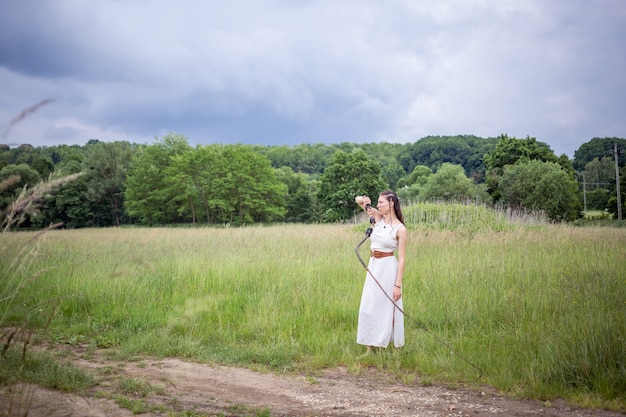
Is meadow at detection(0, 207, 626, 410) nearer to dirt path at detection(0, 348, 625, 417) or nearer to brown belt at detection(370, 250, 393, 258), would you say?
dirt path at detection(0, 348, 625, 417)

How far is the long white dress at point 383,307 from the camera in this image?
6488 mm

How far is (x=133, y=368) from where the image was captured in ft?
19.6

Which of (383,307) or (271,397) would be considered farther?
(383,307)

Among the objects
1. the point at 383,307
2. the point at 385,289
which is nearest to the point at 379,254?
the point at 385,289

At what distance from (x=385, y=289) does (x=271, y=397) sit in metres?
2.34

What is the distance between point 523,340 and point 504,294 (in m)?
2.19

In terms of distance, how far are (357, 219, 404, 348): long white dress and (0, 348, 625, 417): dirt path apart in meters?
0.60

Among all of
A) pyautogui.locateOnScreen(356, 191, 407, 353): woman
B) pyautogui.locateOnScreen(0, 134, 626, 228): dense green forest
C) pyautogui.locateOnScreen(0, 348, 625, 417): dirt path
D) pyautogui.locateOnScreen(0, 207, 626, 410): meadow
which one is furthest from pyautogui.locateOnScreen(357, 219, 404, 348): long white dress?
pyautogui.locateOnScreen(0, 134, 626, 228): dense green forest

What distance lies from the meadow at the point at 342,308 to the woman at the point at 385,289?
281 millimetres

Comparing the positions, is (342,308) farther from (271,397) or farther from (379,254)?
(271,397)

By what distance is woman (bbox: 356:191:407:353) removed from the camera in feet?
21.2

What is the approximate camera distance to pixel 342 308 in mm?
8312

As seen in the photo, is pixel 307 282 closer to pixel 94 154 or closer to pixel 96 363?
pixel 96 363

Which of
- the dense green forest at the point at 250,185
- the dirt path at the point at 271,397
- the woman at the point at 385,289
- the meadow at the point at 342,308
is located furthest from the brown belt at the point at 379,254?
the dense green forest at the point at 250,185
